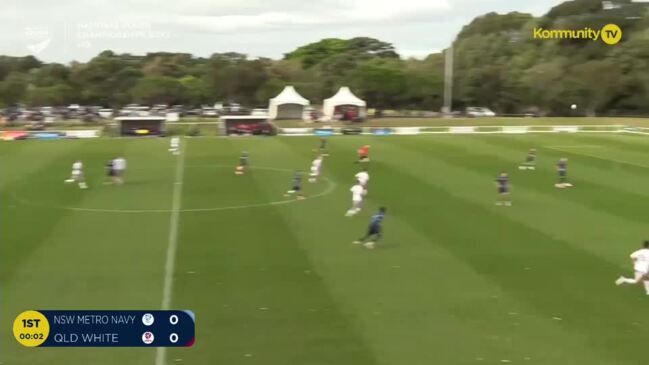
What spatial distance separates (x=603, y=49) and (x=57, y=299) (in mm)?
97738

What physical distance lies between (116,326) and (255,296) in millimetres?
7008

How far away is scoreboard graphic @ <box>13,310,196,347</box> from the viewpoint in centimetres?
969

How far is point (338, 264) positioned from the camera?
1956cm

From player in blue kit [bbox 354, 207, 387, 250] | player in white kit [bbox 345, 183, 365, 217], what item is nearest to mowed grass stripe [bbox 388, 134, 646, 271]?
player in white kit [bbox 345, 183, 365, 217]

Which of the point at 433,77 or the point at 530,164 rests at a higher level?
the point at 433,77

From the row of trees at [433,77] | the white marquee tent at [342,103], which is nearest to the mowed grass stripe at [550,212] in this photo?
A: the white marquee tent at [342,103]

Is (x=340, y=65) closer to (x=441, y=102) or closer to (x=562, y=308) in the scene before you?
(x=441, y=102)

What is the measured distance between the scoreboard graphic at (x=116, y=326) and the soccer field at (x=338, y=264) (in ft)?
9.88

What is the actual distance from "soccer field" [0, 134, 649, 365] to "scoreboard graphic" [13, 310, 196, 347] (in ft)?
9.88

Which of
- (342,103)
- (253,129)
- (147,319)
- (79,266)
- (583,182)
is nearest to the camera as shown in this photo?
(147,319)

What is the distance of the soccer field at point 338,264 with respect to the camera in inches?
540

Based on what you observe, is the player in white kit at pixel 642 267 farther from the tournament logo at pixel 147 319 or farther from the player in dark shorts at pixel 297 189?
the player in dark shorts at pixel 297 189

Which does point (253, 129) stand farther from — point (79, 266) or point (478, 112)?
point (79, 266)

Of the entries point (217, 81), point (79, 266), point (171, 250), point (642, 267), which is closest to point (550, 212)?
point (642, 267)
